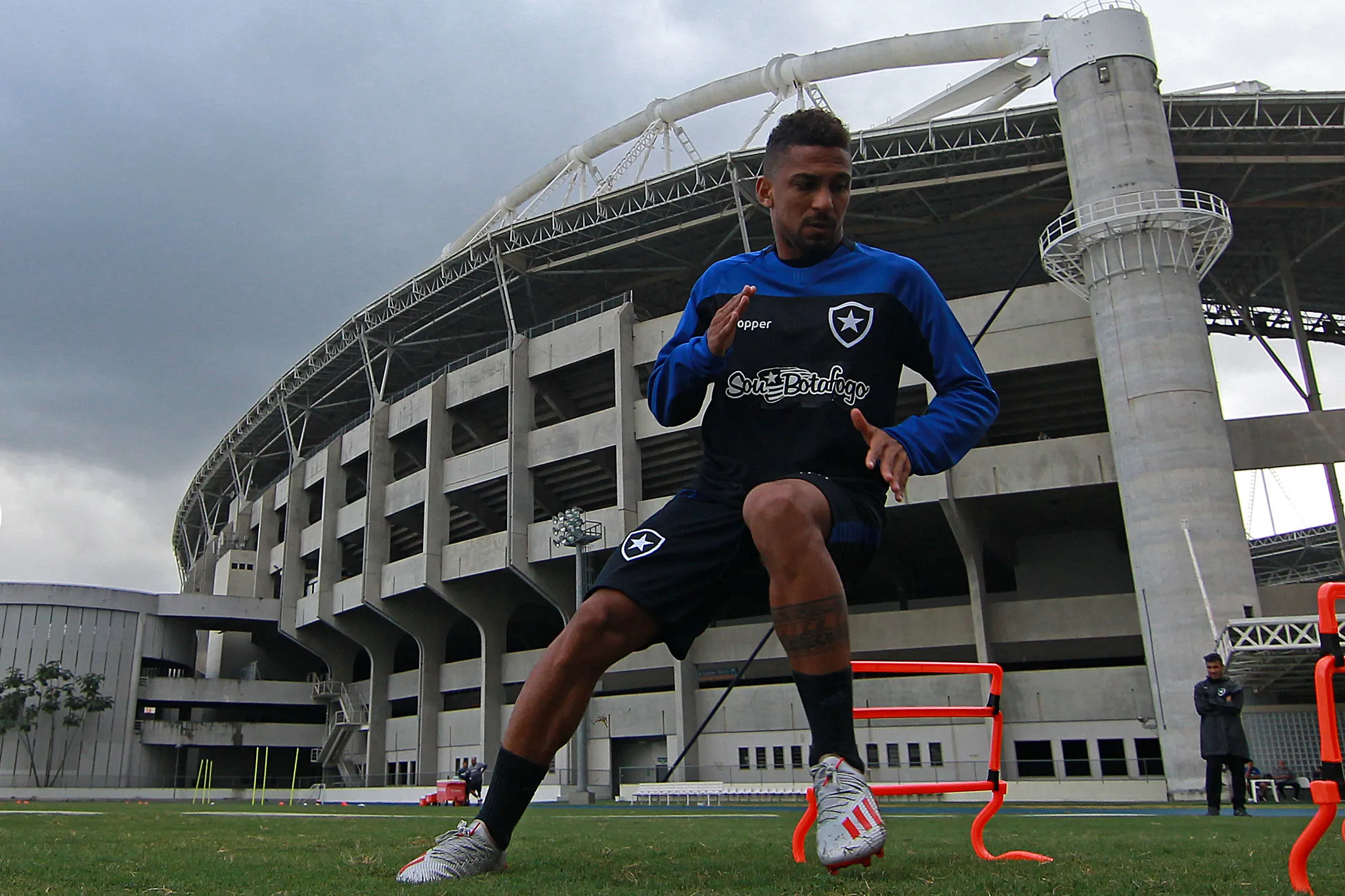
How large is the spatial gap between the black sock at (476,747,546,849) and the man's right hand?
4.76 feet

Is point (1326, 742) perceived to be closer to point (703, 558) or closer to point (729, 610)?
point (703, 558)

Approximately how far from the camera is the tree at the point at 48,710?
45.9 m

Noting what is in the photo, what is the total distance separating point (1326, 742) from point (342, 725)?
48511mm

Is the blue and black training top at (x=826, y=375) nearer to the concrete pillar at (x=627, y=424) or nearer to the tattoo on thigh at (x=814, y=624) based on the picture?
the tattoo on thigh at (x=814, y=624)

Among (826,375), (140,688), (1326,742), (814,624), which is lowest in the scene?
(1326,742)

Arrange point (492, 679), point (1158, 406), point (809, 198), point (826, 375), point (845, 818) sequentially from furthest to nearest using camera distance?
point (492, 679)
point (1158, 406)
point (809, 198)
point (826, 375)
point (845, 818)

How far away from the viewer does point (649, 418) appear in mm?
34094

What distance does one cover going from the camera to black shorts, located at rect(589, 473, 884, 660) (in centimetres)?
321

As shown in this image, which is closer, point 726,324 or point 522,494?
point 726,324

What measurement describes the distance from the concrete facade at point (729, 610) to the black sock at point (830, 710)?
2444 cm

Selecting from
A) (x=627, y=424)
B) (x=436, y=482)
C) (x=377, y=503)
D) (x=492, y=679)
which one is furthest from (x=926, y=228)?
(x=377, y=503)

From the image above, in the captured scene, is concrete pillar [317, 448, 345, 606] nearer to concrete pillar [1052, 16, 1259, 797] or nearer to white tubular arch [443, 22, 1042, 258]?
white tubular arch [443, 22, 1042, 258]

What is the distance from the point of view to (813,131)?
11.4 feet

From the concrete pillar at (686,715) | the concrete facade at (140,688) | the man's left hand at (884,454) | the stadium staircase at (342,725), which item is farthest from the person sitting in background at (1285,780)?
the concrete facade at (140,688)
